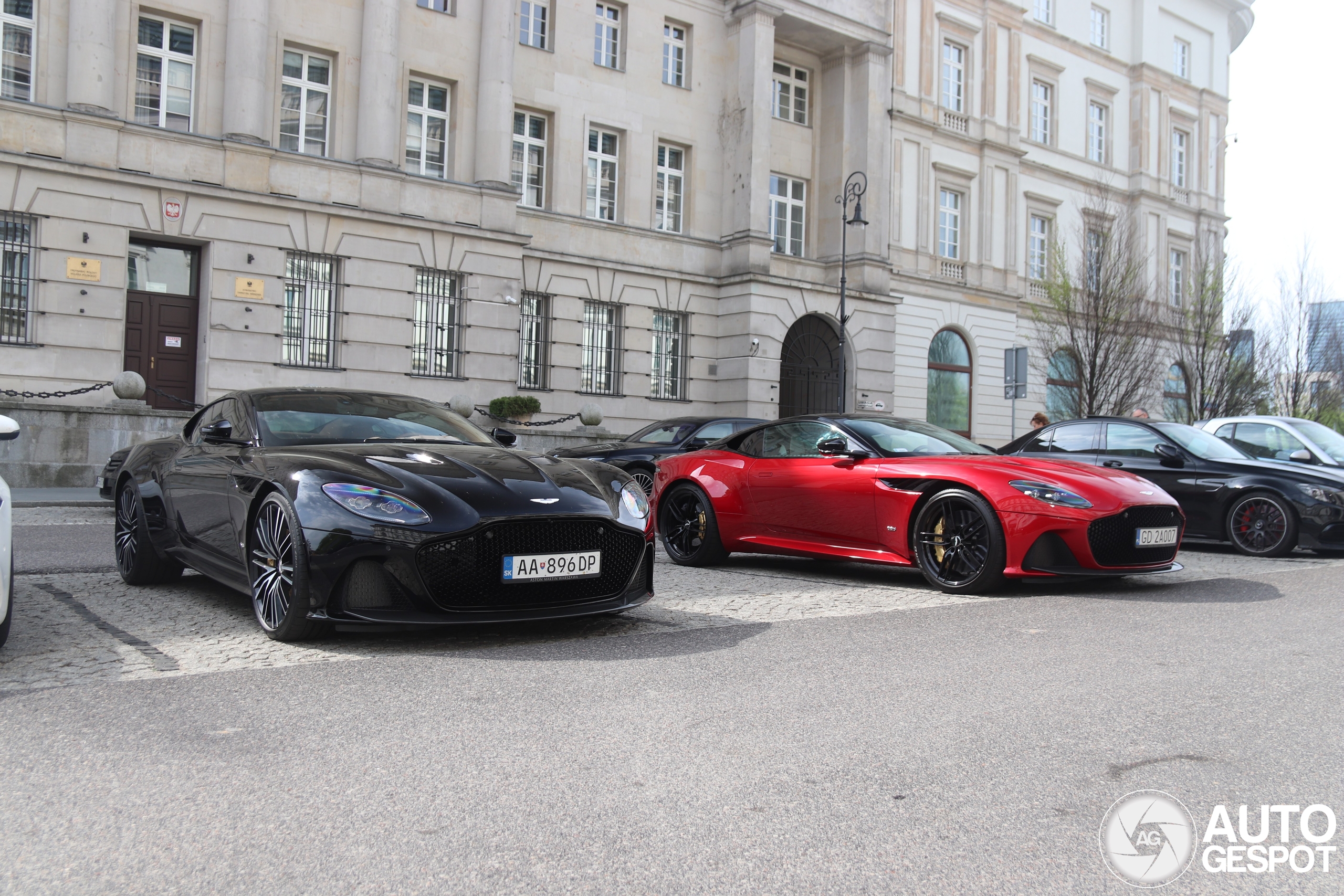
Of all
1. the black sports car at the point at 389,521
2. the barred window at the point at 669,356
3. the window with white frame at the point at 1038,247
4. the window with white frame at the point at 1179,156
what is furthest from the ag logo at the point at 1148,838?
the window with white frame at the point at 1179,156

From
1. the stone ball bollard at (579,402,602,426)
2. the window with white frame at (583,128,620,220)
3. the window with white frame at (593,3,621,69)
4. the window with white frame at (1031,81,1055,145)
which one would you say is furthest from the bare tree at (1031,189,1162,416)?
the stone ball bollard at (579,402,602,426)

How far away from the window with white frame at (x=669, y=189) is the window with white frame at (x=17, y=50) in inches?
523

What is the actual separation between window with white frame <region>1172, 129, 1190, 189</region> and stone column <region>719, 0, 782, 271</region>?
73.0 feet

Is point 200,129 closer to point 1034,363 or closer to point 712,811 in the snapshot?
point 712,811

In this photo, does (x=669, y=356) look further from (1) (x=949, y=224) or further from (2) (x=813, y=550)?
(2) (x=813, y=550)

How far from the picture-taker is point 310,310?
2052 centimetres

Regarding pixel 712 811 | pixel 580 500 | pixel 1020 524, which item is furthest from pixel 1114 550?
pixel 712 811

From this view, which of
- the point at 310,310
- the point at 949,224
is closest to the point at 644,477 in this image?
the point at 310,310

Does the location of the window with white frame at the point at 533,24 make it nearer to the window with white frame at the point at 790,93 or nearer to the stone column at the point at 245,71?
the stone column at the point at 245,71

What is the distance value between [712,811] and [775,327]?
24784 millimetres

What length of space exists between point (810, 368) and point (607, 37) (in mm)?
9781

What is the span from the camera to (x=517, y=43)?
24.3 meters

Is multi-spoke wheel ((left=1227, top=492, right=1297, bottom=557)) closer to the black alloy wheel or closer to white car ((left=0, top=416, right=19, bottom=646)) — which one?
the black alloy wheel

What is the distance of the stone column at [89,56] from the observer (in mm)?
17844
